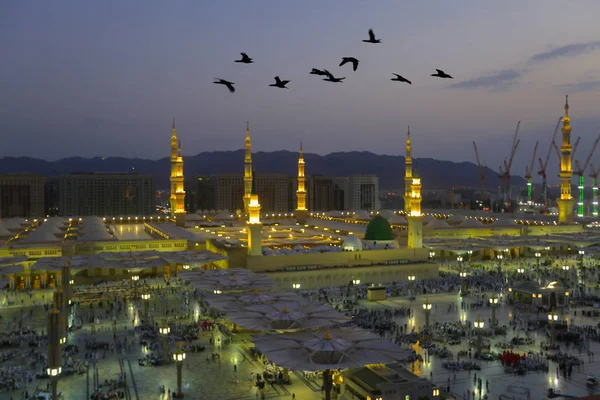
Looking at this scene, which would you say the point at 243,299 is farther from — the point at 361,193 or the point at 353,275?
the point at 361,193

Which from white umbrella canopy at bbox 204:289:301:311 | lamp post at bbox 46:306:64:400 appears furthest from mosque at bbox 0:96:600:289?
lamp post at bbox 46:306:64:400

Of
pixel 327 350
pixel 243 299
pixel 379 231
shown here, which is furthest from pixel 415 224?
pixel 327 350

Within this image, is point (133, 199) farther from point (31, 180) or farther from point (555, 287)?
point (555, 287)

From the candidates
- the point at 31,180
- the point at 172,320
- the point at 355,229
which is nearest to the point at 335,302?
the point at 172,320

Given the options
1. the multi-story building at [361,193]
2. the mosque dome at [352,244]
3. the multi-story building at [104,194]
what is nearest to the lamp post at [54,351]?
the mosque dome at [352,244]

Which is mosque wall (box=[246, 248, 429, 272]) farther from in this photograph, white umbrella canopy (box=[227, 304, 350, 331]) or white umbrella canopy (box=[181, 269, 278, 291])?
white umbrella canopy (box=[227, 304, 350, 331])
